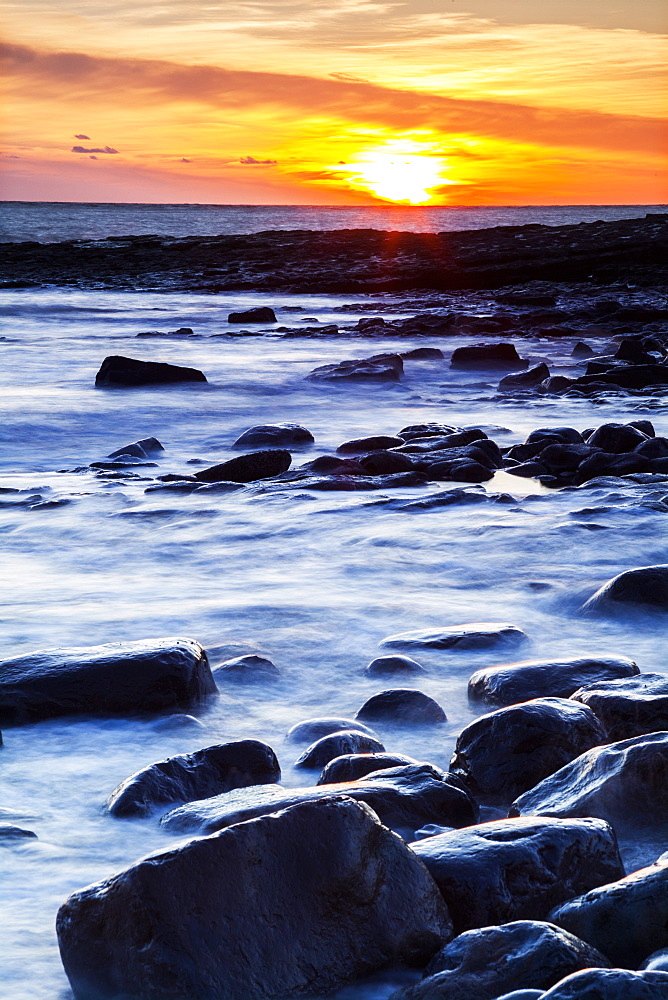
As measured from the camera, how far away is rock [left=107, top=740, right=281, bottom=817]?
2.17 metres

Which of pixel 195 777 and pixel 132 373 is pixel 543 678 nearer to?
pixel 195 777

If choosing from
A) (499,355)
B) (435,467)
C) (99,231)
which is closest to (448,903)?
(435,467)

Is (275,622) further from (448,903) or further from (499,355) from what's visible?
(499,355)

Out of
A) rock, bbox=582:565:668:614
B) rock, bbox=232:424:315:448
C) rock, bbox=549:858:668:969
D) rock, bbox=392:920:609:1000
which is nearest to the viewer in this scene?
rock, bbox=392:920:609:1000

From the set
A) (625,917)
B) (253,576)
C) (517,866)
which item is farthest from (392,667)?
(625,917)

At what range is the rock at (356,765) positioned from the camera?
2146 mm

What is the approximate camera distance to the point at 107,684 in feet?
8.82

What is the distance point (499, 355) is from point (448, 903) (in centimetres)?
1006

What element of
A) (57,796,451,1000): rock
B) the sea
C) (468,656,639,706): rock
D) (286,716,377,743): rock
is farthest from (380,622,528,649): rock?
(57,796,451,1000): rock

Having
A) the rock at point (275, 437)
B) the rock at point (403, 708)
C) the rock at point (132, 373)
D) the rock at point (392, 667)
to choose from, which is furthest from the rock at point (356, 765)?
the rock at point (132, 373)

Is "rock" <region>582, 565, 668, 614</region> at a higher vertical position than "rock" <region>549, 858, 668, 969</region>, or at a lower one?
lower

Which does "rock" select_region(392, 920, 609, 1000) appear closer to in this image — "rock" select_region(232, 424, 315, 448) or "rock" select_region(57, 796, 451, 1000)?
"rock" select_region(57, 796, 451, 1000)

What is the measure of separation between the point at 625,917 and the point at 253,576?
261 cm

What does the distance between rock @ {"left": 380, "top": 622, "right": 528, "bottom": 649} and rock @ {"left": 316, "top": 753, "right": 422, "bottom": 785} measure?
961 millimetres
